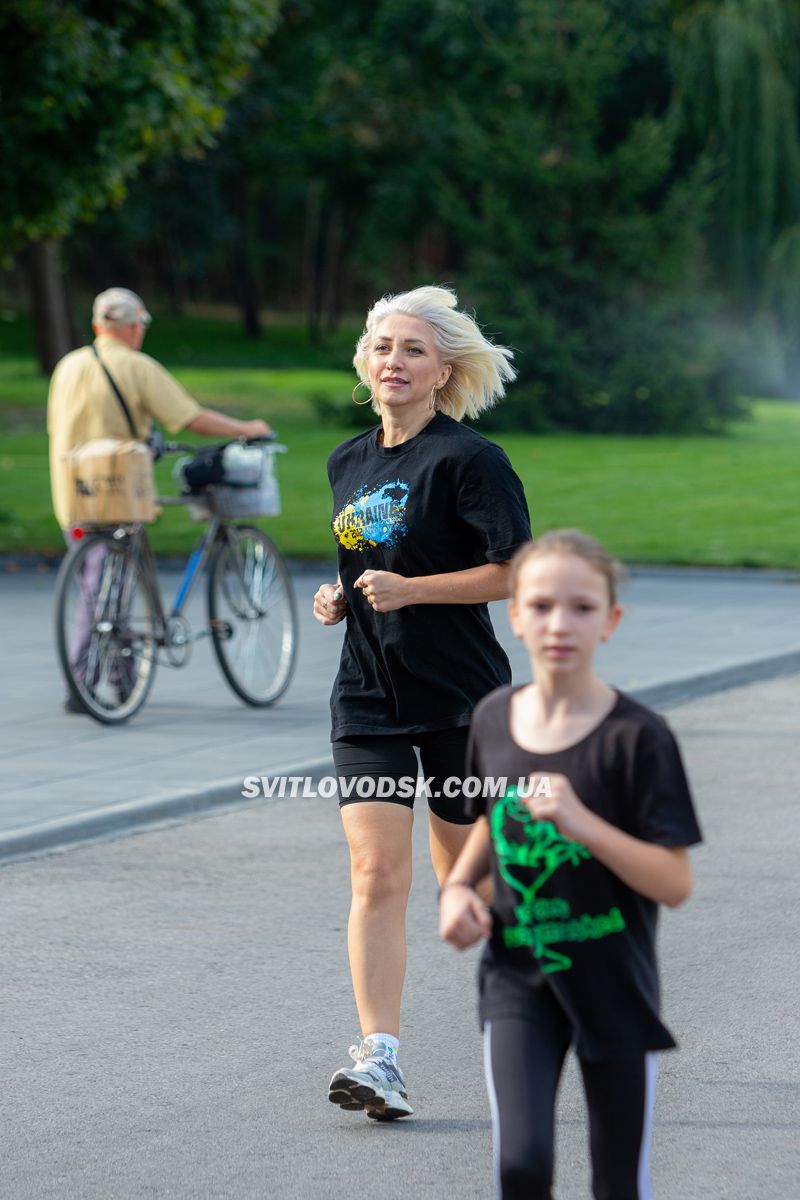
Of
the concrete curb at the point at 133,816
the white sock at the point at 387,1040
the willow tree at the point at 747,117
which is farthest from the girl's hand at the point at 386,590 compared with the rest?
the willow tree at the point at 747,117

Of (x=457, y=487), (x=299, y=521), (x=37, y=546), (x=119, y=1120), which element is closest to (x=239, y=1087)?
(x=119, y=1120)

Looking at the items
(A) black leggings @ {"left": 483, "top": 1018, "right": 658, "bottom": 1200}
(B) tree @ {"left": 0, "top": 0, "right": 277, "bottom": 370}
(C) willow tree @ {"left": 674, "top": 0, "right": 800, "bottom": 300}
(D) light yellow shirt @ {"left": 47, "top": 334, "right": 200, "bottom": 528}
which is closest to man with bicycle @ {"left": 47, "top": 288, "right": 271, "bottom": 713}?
(D) light yellow shirt @ {"left": 47, "top": 334, "right": 200, "bottom": 528}

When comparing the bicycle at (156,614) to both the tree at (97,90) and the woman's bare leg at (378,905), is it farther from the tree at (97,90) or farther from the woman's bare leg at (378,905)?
the tree at (97,90)

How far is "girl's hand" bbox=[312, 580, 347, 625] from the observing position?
4590 millimetres

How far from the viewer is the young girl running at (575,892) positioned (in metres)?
3.13

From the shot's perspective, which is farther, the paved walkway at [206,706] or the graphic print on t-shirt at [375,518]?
the paved walkway at [206,706]

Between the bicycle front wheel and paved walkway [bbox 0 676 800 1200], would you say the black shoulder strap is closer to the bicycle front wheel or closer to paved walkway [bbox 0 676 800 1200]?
the bicycle front wheel

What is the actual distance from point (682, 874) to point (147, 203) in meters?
53.0

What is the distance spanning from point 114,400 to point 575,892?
23.3 ft

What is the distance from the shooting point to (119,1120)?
14.8 ft

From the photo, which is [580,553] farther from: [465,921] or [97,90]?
[97,90]

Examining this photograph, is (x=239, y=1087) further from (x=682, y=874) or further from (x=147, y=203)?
(x=147, y=203)

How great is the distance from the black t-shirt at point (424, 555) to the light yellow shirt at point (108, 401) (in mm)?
5377

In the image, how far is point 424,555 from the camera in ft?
15.0
